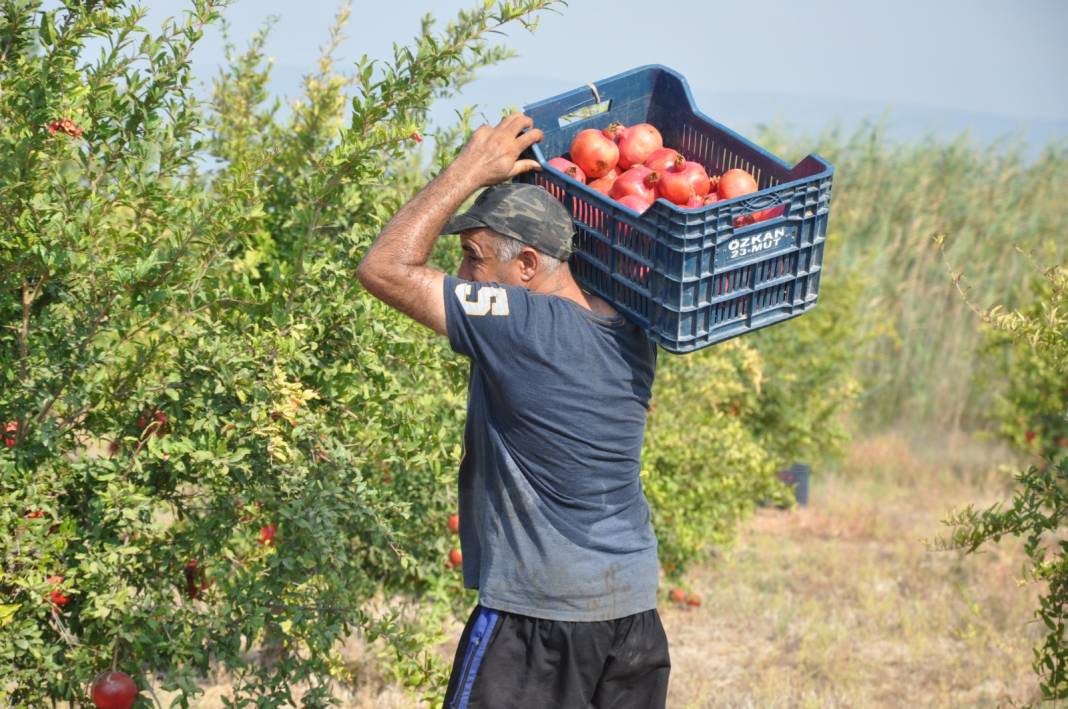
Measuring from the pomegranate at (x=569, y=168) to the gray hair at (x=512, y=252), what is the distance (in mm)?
291

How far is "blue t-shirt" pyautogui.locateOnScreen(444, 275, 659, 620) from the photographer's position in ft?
8.41

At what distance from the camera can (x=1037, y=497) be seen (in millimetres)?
3633

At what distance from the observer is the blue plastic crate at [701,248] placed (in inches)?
99.6

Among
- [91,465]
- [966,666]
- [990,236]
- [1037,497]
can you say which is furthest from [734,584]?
[990,236]

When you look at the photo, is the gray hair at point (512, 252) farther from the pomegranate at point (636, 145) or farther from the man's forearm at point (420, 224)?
the pomegranate at point (636, 145)

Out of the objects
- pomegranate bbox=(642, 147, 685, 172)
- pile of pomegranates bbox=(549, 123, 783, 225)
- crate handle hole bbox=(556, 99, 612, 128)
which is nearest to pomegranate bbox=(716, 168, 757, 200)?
pile of pomegranates bbox=(549, 123, 783, 225)

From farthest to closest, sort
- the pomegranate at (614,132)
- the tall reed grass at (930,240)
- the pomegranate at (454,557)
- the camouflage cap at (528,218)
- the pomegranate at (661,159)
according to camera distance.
A: the tall reed grass at (930,240)
the pomegranate at (454,557)
the pomegranate at (614,132)
the pomegranate at (661,159)
the camouflage cap at (528,218)

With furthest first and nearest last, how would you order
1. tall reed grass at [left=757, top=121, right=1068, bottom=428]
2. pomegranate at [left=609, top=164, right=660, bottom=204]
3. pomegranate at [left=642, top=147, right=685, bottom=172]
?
tall reed grass at [left=757, top=121, right=1068, bottom=428], pomegranate at [left=642, top=147, right=685, bottom=172], pomegranate at [left=609, top=164, right=660, bottom=204]

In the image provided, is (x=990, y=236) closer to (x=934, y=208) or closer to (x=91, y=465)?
(x=934, y=208)

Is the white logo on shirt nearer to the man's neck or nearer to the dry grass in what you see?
the man's neck

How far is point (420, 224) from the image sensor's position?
2.58 m

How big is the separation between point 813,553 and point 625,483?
4853 millimetres

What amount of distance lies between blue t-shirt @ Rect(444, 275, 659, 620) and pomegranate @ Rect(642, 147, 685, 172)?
43 centimetres

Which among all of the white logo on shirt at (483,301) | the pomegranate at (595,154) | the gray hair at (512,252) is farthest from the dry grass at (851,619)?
the white logo on shirt at (483,301)
